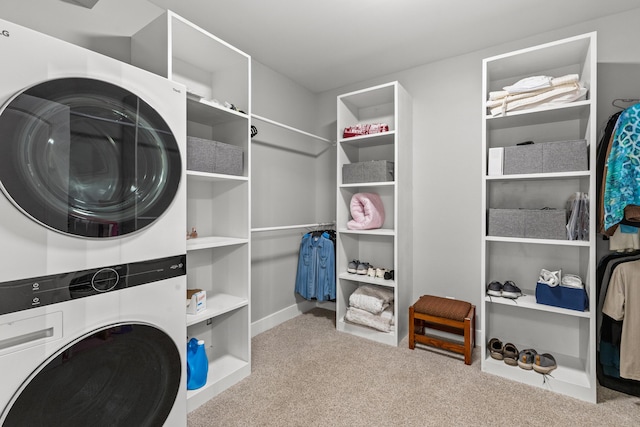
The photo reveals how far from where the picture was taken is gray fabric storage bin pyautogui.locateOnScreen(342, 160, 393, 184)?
266 centimetres

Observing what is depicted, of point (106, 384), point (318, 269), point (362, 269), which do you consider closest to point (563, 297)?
point (362, 269)

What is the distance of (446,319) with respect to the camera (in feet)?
7.67

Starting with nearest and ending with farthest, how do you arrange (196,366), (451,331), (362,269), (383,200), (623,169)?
(623,169)
(196,366)
(451,331)
(362,269)
(383,200)

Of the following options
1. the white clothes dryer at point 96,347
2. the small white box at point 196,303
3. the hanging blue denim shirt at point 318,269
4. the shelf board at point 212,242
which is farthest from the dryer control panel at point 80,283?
the hanging blue denim shirt at point 318,269

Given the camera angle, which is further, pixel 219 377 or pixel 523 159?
pixel 523 159

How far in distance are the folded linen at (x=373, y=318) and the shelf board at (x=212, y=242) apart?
50.8 inches

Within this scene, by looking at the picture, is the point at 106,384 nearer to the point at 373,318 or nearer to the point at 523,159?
the point at 373,318

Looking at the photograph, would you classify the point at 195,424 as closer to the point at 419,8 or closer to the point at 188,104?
the point at 188,104

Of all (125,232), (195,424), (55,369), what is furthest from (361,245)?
(55,369)

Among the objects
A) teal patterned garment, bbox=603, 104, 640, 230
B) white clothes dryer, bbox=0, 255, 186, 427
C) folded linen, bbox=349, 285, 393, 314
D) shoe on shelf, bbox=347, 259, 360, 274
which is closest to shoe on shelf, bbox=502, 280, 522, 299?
teal patterned garment, bbox=603, 104, 640, 230

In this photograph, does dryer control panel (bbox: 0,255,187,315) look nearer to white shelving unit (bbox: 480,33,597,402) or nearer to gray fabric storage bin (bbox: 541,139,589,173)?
white shelving unit (bbox: 480,33,597,402)

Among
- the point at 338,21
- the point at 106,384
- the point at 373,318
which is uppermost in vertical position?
the point at 338,21

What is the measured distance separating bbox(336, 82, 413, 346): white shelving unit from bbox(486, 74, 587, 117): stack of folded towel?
767 millimetres

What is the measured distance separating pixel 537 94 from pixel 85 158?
2.59m
